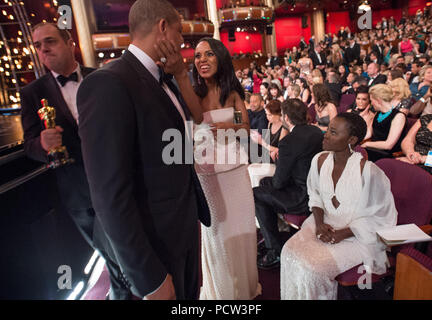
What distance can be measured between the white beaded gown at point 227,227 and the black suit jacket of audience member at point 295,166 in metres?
0.53

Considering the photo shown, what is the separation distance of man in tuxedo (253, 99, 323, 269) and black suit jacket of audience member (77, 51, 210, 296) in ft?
5.01

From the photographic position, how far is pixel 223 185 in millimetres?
2039

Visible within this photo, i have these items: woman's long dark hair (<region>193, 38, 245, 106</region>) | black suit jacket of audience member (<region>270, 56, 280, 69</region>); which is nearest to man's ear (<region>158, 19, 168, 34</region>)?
woman's long dark hair (<region>193, 38, 245, 106</region>)

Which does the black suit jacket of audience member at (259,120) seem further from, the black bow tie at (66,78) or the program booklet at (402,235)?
the black bow tie at (66,78)

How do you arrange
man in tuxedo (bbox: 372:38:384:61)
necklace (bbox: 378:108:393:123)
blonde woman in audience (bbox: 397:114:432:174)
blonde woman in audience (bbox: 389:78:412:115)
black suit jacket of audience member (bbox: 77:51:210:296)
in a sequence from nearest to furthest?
black suit jacket of audience member (bbox: 77:51:210:296) < blonde woman in audience (bbox: 397:114:432:174) < necklace (bbox: 378:108:393:123) < blonde woman in audience (bbox: 389:78:412:115) < man in tuxedo (bbox: 372:38:384:61)

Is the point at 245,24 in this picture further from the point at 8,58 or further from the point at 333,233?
the point at 333,233

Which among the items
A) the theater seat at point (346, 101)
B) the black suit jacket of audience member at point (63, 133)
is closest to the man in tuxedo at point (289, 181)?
the black suit jacket of audience member at point (63, 133)

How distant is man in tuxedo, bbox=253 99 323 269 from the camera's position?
249 cm

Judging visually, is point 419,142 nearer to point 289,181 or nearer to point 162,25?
point 289,181

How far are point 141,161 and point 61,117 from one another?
910mm

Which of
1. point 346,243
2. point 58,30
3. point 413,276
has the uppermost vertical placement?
point 58,30

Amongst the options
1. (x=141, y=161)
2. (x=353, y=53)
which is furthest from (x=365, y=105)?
(x=353, y=53)

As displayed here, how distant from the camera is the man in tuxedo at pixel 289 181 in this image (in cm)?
249

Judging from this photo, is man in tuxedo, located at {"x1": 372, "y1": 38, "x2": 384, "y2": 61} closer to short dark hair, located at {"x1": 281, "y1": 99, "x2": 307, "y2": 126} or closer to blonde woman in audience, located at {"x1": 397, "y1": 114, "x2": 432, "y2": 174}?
blonde woman in audience, located at {"x1": 397, "y1": 114, "x2": 432, "y2": 174}
